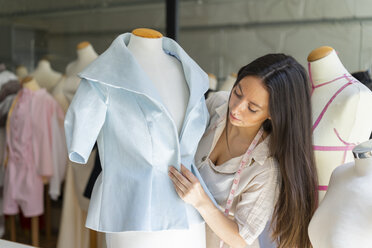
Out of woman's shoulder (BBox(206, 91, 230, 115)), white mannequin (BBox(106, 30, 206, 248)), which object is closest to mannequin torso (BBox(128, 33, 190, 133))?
white mannequin (BBox(106, 30, 206, 248))

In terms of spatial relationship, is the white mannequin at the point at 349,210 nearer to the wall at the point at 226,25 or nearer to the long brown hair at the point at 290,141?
the long brown hair at the point at 290,141

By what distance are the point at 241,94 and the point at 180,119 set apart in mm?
206

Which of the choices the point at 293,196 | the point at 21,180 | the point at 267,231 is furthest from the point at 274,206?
the point at 21,180

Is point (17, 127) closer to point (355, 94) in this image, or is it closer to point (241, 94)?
point (241, 94)

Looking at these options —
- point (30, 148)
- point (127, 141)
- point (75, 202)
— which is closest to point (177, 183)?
point (127, 141)

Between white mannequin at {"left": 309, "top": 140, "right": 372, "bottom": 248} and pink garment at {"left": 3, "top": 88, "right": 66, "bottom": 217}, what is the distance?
2132 mm

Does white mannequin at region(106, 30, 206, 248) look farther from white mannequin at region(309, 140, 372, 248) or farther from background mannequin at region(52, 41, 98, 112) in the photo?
background mannequin at region(52, 41, 98, 112)

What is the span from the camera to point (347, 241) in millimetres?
793

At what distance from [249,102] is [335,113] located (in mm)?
401

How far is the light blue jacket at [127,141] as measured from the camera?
116 centimetres

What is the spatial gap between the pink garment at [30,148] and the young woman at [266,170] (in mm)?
1605

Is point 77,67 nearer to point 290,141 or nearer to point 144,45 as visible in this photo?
point 144,45

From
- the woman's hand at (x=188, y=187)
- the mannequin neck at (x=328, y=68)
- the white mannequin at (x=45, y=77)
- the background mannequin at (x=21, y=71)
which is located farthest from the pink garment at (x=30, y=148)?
the mannequin neck at (x=328, y=68)

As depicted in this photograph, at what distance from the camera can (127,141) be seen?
3.92ft
